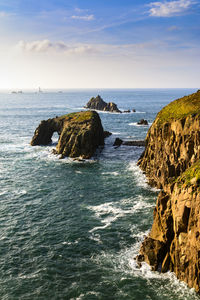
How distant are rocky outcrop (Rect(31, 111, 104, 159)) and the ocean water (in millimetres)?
7725

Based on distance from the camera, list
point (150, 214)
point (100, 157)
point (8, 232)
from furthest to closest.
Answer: point (100, 157)
point (150, 214)
point (8, 232)

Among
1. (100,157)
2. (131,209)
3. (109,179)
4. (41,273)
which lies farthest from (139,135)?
(41,273)

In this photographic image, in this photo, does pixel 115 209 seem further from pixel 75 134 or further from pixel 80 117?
pixel 80 117

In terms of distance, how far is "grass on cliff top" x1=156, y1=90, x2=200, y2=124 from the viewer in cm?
6402

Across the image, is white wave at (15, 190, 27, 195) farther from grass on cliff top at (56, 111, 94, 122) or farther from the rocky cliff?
grass on cliff top at (56, 111, 94, 122)

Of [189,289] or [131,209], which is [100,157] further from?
[189,289]

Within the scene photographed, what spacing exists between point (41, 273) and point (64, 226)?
39.8 feet

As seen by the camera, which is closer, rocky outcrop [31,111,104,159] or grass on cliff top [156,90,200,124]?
grass on cliff top [156,90,200,124]

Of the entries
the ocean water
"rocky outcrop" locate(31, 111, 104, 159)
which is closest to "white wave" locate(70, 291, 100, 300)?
the ocean water

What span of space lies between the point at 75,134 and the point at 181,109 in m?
39.4

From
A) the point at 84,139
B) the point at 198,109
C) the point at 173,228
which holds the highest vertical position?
the point at 198,109

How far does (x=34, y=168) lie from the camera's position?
7844 cm

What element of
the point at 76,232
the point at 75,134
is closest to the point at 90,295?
the point at 76,232

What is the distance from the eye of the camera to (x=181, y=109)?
68438 mm
